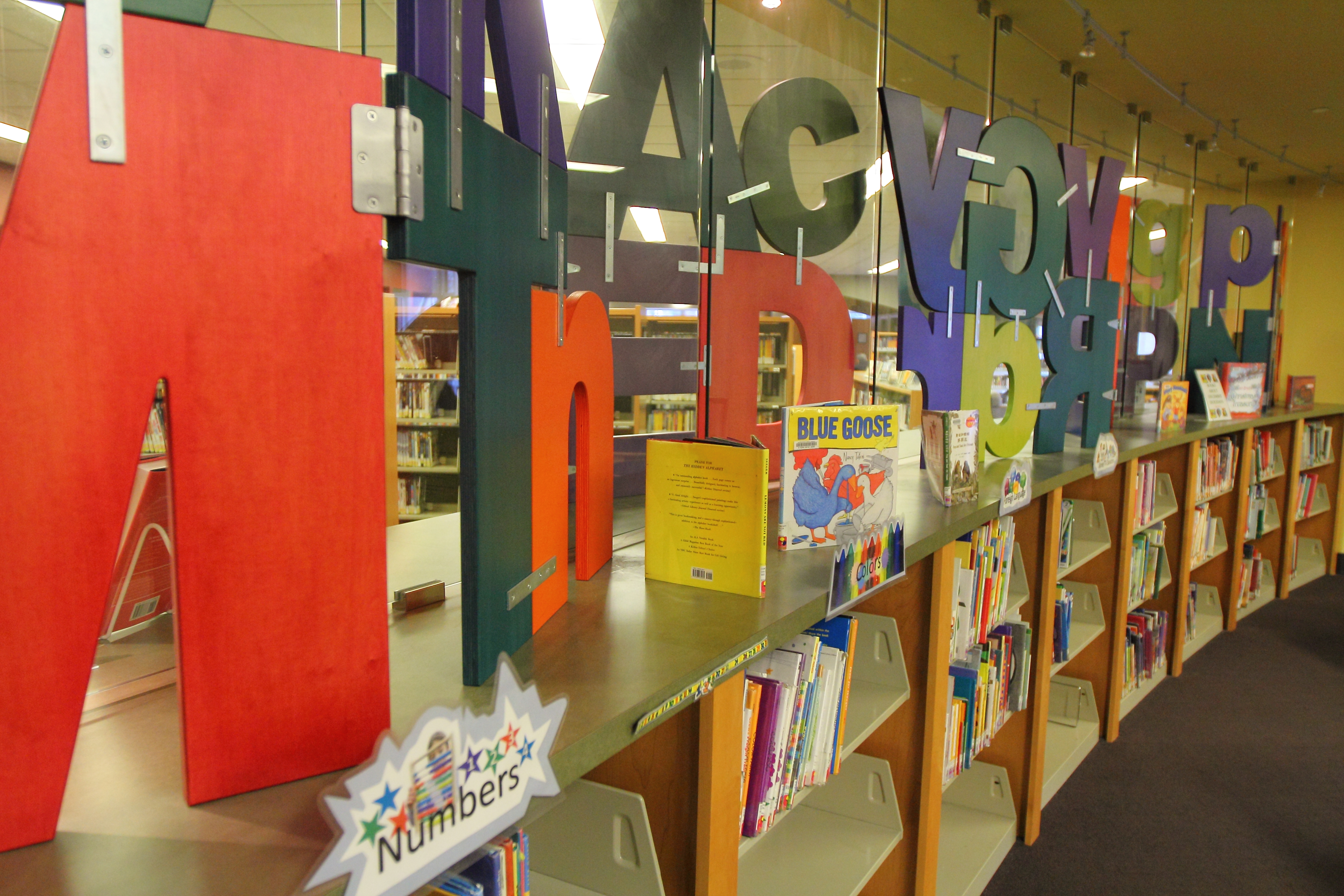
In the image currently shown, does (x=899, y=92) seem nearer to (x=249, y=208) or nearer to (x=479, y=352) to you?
(x=479, y=352)

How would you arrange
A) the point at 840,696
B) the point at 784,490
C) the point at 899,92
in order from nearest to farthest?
the point at 840,696, the point at 784,490, the point at 899,92

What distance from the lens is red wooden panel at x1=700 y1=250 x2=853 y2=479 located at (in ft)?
6.82

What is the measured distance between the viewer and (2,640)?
0.65 meters

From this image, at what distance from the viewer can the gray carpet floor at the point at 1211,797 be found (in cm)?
263

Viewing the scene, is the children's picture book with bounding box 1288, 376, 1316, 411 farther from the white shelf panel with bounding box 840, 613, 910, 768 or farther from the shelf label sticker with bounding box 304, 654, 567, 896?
the shelf label sticker with bounding box 304, 654, 567, 896

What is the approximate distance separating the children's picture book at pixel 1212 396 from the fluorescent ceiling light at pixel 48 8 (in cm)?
502

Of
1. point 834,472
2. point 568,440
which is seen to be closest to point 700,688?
point 568,440

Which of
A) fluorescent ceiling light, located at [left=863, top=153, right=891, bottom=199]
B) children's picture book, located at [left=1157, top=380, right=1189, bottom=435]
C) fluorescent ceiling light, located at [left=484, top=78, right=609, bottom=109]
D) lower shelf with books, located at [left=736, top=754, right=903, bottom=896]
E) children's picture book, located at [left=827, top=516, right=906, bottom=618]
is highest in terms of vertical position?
fluorescent ceiling light, located at [left=863, top=153, right=891, bottom=199]

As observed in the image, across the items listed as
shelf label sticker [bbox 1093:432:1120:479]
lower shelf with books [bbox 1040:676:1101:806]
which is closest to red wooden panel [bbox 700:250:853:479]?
shelf label sticker [bbox 1093:432:1120:479]

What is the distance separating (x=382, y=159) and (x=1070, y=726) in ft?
11.9

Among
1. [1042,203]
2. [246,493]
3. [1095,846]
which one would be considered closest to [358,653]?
[246,493]

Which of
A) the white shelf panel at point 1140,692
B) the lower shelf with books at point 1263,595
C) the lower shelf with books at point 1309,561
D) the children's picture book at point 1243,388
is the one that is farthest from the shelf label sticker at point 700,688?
the lower shelf with books at point 1309,561

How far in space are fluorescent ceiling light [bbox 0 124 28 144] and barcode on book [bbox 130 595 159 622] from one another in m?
0.56

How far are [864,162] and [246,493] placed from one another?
7.75 ft
